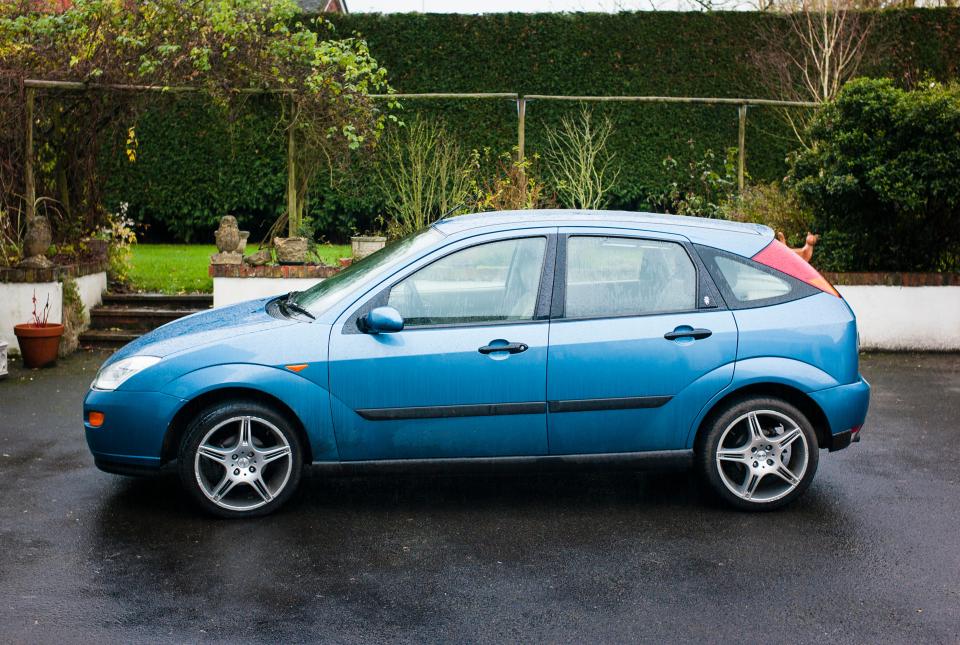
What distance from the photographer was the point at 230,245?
1111 cm

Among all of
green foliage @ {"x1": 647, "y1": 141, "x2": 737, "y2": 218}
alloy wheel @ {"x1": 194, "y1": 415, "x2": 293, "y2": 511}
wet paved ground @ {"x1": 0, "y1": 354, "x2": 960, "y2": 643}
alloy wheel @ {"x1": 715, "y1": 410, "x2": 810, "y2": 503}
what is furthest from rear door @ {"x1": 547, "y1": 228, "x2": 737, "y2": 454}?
green foliage @ {"x1": 647, "y1": 141, "x2": 737, "y2": 218}

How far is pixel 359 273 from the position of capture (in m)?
5.97

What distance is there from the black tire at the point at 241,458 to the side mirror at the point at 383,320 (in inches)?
26.6

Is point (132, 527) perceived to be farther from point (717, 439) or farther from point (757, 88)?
point (757, 88)

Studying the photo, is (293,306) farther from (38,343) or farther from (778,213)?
(778,213)

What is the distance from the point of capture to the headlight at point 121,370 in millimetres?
5445

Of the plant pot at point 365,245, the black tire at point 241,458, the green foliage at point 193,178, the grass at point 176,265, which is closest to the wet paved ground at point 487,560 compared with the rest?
the black tire at point 241,458

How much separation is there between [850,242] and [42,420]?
317 inches

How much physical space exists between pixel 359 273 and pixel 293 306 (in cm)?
43

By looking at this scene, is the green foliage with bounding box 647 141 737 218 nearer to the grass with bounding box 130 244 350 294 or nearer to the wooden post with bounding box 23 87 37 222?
the grass with bounding box 130 244 350 294

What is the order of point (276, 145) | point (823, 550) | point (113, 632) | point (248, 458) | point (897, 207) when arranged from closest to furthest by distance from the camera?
point (113, 632) < point (823, 550) < point (248, 458) < point (897, 207) < point (276, 145)

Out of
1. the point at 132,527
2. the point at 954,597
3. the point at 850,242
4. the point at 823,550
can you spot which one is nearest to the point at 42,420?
the point at 132,527

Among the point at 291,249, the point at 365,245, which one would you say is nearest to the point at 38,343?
the point at 291,249

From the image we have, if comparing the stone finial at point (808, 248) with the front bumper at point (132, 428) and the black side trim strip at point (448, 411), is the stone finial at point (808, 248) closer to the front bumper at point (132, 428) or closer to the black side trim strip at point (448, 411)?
the black side trim strip at point (448, 411)
